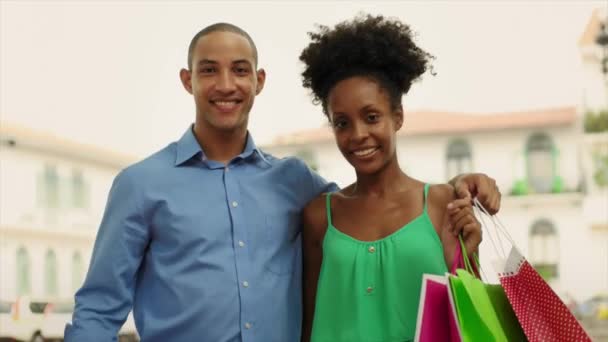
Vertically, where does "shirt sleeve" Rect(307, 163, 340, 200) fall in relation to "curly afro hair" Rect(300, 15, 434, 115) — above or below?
below

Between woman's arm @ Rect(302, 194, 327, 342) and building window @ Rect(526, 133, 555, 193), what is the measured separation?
5.73m

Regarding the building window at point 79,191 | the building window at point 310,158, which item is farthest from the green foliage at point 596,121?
the building window at point 79,191

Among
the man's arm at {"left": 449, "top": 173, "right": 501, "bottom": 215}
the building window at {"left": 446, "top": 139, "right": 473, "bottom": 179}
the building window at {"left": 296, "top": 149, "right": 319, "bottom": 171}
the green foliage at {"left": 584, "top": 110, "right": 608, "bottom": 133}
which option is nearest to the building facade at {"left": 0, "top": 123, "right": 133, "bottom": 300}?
the building window at {"left": 296, "top": 149, "right": 319, "bottom": 171}

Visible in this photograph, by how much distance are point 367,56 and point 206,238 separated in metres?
0.44

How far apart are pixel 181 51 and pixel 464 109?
2021 millimetres

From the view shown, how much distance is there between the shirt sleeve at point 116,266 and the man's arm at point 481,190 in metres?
0.58

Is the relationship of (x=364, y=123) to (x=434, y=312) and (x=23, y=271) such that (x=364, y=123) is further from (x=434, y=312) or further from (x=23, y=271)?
(x=23, y=271)

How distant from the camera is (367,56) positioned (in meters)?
1.70

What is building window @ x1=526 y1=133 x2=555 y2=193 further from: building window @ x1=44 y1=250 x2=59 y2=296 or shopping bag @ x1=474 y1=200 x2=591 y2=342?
shopping bag @ x1=474 y1=200 x2=591 y2=342

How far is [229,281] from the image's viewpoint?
1.71 meters

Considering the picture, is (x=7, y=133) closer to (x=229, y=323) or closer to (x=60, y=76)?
(x=60, y=76)

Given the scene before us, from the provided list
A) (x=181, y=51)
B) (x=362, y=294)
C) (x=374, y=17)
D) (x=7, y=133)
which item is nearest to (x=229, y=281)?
(x=362, y=294)

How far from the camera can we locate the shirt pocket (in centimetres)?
175

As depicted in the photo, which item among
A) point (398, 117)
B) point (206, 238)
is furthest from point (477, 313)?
point (206, 238)
